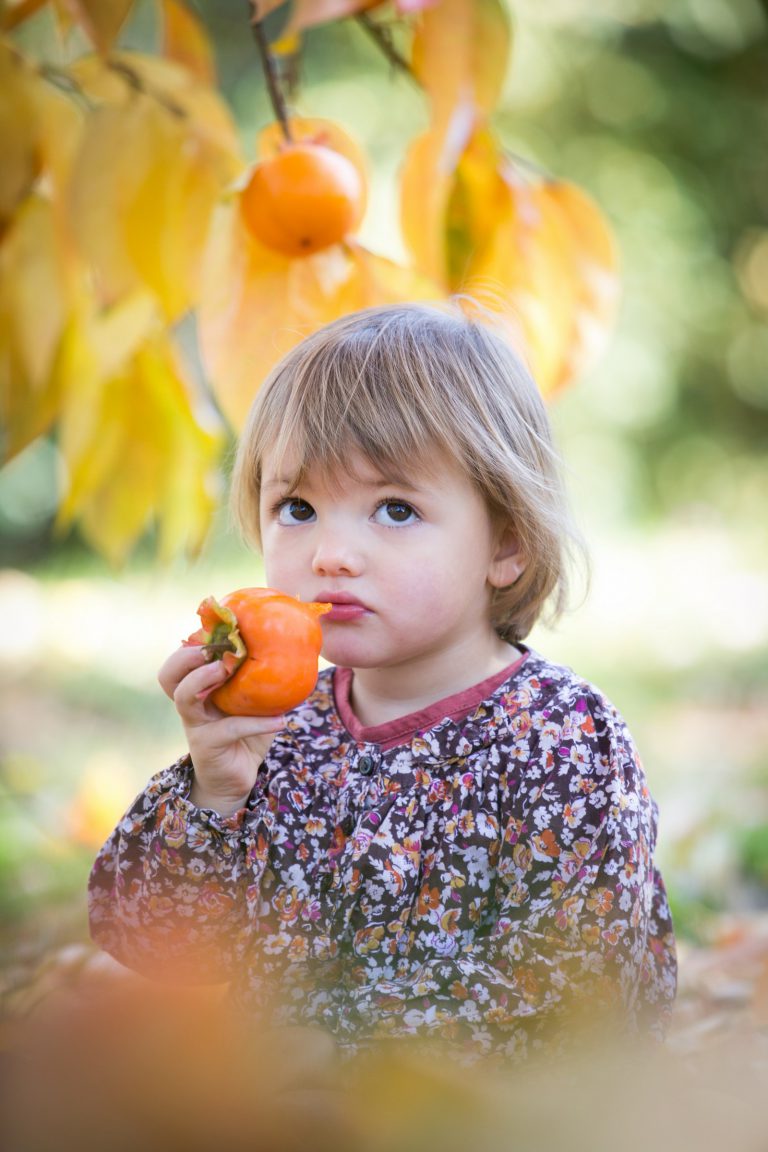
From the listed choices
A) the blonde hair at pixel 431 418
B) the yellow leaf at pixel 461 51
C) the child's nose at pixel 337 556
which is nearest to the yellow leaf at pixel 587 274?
the blonde hair at pixel 431 418

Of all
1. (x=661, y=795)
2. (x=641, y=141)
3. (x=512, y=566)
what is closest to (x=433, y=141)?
(x=512, y=566)

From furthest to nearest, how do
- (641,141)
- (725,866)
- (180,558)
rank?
(641,141)
(180,558)
(725,866)

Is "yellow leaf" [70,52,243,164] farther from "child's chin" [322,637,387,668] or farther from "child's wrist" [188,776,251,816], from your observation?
"child's wrist" [188,776,251,816]

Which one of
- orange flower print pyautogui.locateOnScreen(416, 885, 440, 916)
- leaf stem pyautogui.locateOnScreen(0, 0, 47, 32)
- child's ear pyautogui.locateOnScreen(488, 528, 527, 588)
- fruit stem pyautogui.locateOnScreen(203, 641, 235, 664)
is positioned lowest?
orange flower print pyautogui.locateOnScreen(416, 885, 440, 916)

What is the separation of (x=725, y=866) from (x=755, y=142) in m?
5.63

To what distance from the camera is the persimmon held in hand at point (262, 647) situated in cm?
117

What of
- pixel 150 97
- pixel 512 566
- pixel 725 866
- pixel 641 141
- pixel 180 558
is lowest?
pixel 512 566

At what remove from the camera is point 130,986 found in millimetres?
692

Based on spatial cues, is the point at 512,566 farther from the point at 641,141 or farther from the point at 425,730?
the point at 641,141

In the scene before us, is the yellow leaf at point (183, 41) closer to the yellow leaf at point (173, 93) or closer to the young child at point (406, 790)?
the yellow leaf at point (173, 93)

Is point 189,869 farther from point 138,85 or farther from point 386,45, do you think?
point 386,45

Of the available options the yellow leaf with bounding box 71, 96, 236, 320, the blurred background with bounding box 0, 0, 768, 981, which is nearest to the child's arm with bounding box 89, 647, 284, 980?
the yellow leaf with bounding box 71, 96, 236, 320

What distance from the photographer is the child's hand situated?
1196mm

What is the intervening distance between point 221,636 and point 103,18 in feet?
2.07
